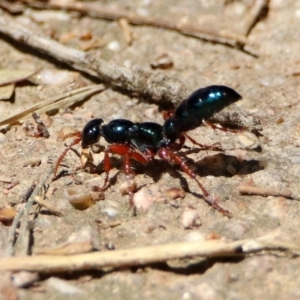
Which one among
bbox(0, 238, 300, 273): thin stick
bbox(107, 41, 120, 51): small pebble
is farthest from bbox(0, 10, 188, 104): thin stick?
bbox(0, 238, 300, 273): thin stick

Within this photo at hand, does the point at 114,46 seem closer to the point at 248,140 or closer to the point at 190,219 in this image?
the point at 248,140

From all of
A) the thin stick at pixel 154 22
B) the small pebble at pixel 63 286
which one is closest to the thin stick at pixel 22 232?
the small pebble at pixel 63 286

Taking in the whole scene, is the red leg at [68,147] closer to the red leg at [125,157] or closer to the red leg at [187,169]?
the red leg at [125,157]

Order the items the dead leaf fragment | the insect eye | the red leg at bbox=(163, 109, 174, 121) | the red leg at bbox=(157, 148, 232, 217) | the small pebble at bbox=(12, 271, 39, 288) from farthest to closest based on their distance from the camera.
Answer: the dead leaf fragment → the red leg at bbox=(163, 109, 174, 121) → the insect eye → the red leg at bbox=(157, 148, 232, 217) → the small pebble at bbox=(12, 271, 39, 288)

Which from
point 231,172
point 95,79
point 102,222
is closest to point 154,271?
point 102,222

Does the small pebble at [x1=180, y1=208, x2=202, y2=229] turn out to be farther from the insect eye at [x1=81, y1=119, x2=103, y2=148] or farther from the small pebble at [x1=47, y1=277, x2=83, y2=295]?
the insect eye at [x1=81, y1=119, x2=103, y2=148]

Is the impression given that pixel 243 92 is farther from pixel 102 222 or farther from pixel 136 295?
pixel 136 295

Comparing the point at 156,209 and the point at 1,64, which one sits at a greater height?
the point at 156,209
